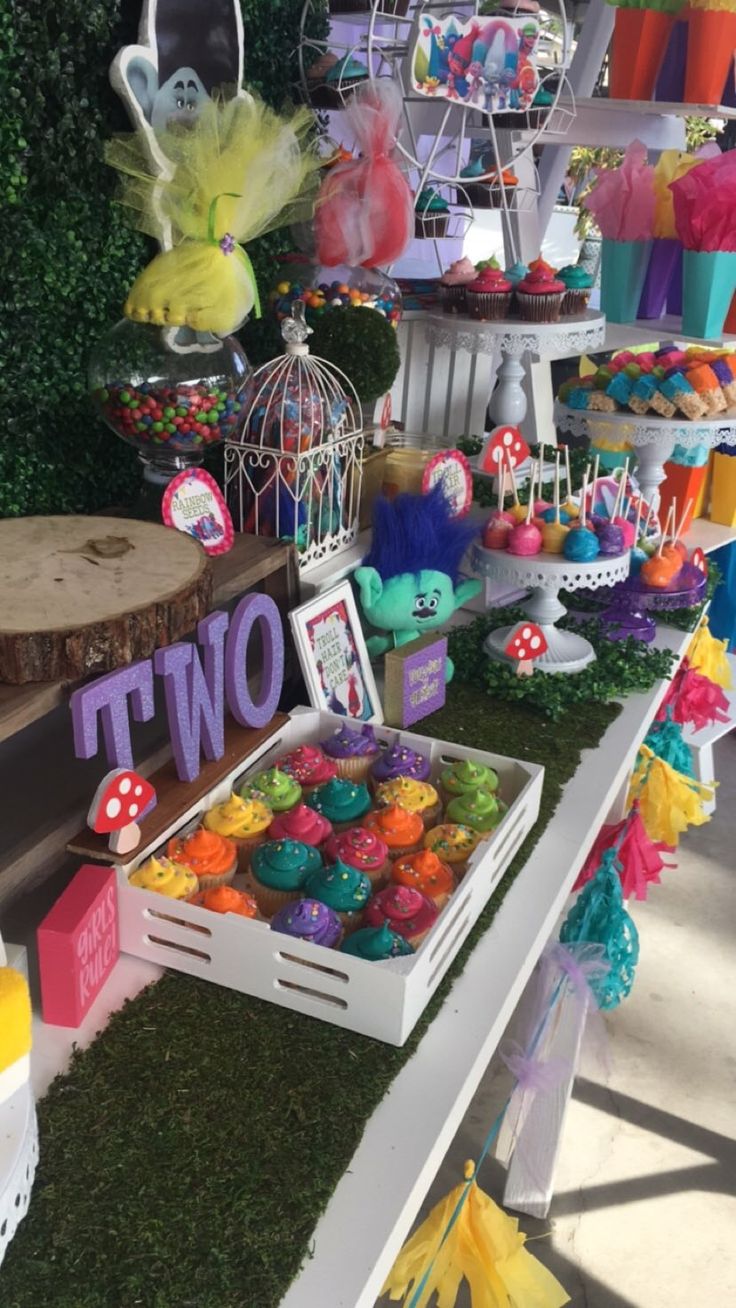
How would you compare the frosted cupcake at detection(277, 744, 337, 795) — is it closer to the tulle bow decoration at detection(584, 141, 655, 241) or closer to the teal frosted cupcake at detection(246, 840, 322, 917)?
the teal frosted cupcake at detection(246, 840, 322, 917)

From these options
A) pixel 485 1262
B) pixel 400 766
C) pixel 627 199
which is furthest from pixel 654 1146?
pixel 627 199

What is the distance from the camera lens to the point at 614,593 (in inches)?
72.0

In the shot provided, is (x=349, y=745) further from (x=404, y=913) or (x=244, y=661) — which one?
(x=404, y=913)

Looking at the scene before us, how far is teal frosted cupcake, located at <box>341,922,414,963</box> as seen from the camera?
0.95m

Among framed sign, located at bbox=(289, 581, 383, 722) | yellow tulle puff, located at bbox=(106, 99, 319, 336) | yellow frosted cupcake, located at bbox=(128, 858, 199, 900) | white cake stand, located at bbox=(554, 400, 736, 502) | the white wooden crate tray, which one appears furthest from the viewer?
white cake stand, located at bbox=(554, 400, 736, 502)

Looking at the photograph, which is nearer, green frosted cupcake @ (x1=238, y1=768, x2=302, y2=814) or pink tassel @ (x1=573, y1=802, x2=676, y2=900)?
green frosted cupcake @ (x1=238, y1=768, x2=302, y2=814)

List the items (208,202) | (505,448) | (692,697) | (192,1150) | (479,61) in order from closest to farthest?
(192,1150) → (208,202) → (479,61) → (505,448) → (692,697)

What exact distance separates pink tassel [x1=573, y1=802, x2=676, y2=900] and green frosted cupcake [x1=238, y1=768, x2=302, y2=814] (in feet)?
1.84

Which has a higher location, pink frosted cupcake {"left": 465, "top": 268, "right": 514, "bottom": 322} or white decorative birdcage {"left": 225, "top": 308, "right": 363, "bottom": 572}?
pink frosted cupcake {"left": 465, "top": 268, "right": 514, "bottom": 322}

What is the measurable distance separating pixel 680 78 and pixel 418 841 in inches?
62.7

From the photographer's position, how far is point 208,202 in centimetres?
123

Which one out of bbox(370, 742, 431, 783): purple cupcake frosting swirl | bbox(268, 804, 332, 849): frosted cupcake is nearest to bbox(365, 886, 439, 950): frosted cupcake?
bbox(268, 804, 332, 849): frosted cupcake

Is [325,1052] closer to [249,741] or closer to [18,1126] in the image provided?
[18,1126]

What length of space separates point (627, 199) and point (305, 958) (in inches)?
66.4
